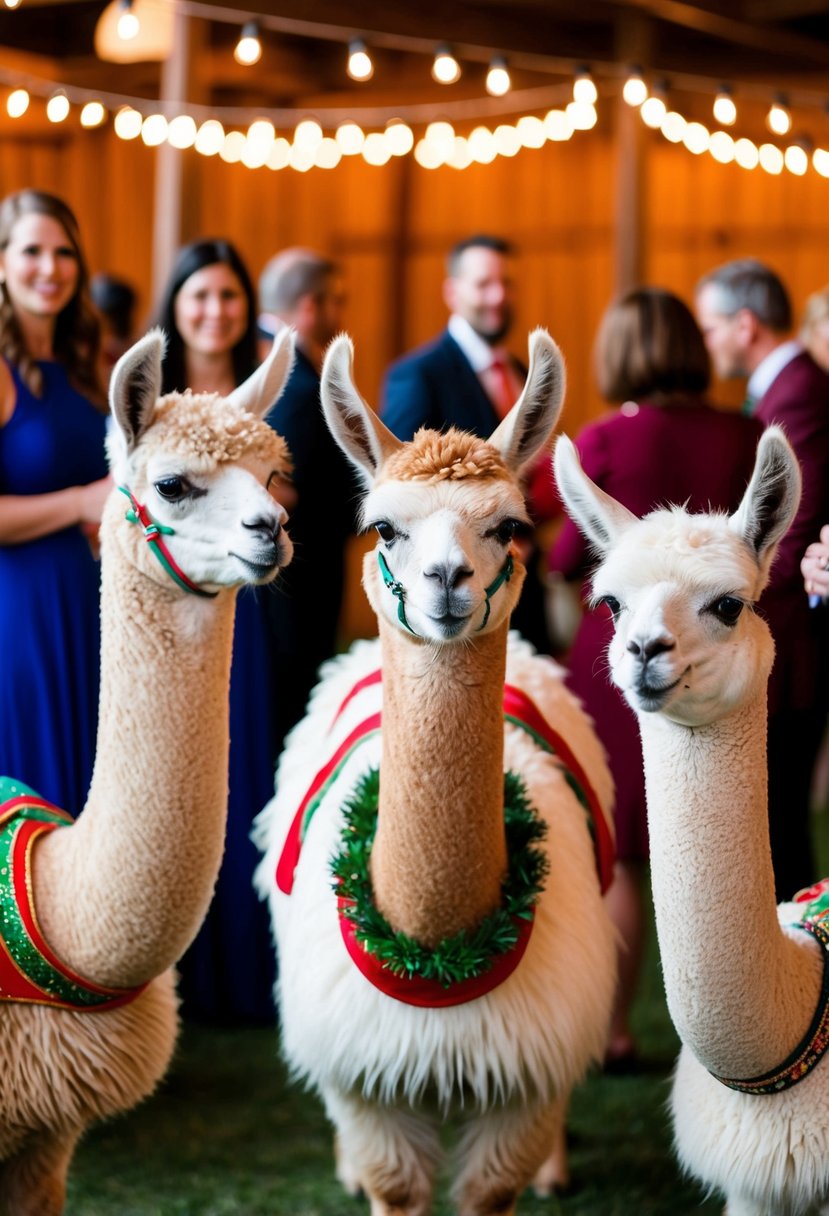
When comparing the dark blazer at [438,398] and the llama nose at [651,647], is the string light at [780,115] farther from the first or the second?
the llama nose at [651,647]

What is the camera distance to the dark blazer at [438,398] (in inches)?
160

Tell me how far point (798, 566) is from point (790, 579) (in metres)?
0.05

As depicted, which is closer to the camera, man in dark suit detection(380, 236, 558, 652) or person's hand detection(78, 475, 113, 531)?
person's hand detection(78, 475, 113, 531)

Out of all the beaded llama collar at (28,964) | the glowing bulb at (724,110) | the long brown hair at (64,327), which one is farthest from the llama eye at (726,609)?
the glowing bulb at (724,110)

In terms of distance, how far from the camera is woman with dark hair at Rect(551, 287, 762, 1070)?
3.29 m

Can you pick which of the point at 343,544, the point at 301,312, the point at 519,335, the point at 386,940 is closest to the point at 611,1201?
the point at 386,940

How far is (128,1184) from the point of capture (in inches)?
119

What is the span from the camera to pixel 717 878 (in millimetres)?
1891

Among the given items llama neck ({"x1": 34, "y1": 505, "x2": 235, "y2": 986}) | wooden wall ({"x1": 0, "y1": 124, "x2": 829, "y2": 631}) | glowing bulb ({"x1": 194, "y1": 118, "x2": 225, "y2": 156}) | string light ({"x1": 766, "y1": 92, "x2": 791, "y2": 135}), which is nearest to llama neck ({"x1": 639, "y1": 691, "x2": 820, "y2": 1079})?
llama neck ({"x1": 34, "y1": 505, "x2": 235, "y2": 986})

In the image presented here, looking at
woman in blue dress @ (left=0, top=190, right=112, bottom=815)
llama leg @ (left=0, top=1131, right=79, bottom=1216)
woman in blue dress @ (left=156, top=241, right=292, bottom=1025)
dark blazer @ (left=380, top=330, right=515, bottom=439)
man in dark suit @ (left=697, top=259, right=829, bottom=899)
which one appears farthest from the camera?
dark blazer @ (left=380, top=330, right=515, bottom=439)

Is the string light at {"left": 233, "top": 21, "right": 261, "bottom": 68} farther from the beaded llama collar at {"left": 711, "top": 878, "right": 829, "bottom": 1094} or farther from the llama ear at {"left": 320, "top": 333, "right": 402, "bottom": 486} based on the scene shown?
the beaded llama collar at {"left": 711, "top": 878, "right": 829, "bottom": 1094}

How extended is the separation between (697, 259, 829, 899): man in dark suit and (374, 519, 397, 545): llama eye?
49.6 inches

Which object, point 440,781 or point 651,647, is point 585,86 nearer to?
point 440,781

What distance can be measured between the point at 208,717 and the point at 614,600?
2.11ft
